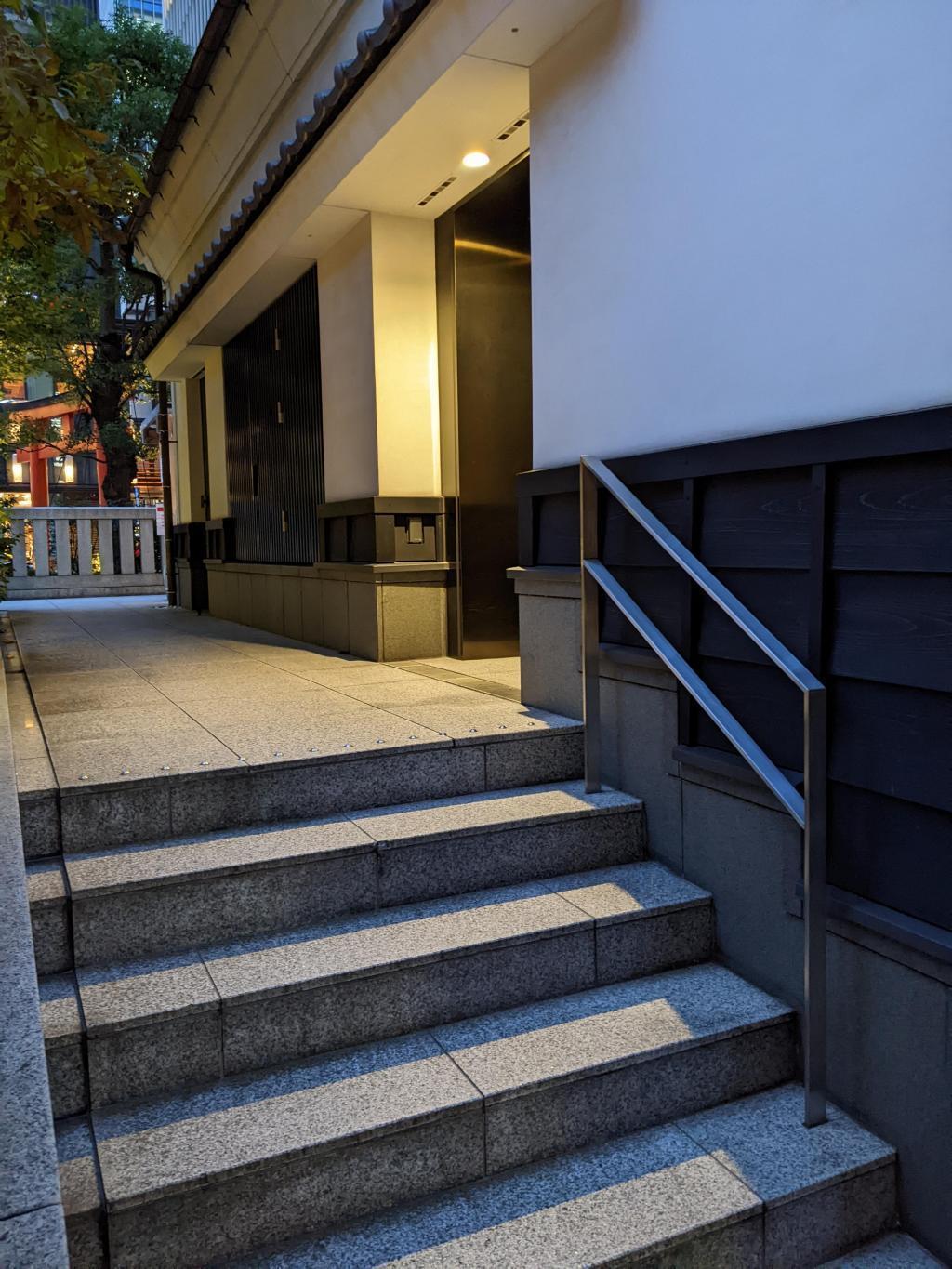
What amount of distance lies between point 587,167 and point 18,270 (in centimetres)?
932

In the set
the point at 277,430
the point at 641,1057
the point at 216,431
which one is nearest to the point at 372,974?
the point at 641,1057

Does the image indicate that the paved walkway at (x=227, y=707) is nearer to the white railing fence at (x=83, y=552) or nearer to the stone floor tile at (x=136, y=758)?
the stone floor tile at (x=136, y=758)

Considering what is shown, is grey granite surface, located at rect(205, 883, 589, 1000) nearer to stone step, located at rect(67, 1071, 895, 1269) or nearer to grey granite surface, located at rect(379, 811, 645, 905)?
grey granite surface, located at rect(379, 811, 645, 905)

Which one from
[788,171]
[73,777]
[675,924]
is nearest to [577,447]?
[788,171]

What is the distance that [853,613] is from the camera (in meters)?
2.77

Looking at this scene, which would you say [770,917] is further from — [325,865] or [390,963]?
[325,865]

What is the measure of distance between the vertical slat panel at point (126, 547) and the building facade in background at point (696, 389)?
1018 cm

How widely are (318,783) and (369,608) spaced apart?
118 inches

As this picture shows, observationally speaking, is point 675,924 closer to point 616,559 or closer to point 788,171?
point 616,559

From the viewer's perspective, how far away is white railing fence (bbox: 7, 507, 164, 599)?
1531cm

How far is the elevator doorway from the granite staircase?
3135mm

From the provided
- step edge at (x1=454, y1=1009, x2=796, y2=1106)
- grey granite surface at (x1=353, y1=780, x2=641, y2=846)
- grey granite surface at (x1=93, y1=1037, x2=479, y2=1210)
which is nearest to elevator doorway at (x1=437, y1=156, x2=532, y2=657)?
grey granite surface at (x1=353, y1=780, x2=641, y2=846)

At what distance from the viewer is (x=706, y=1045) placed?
2895 millimetres

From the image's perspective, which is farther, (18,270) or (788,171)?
(18,270)
